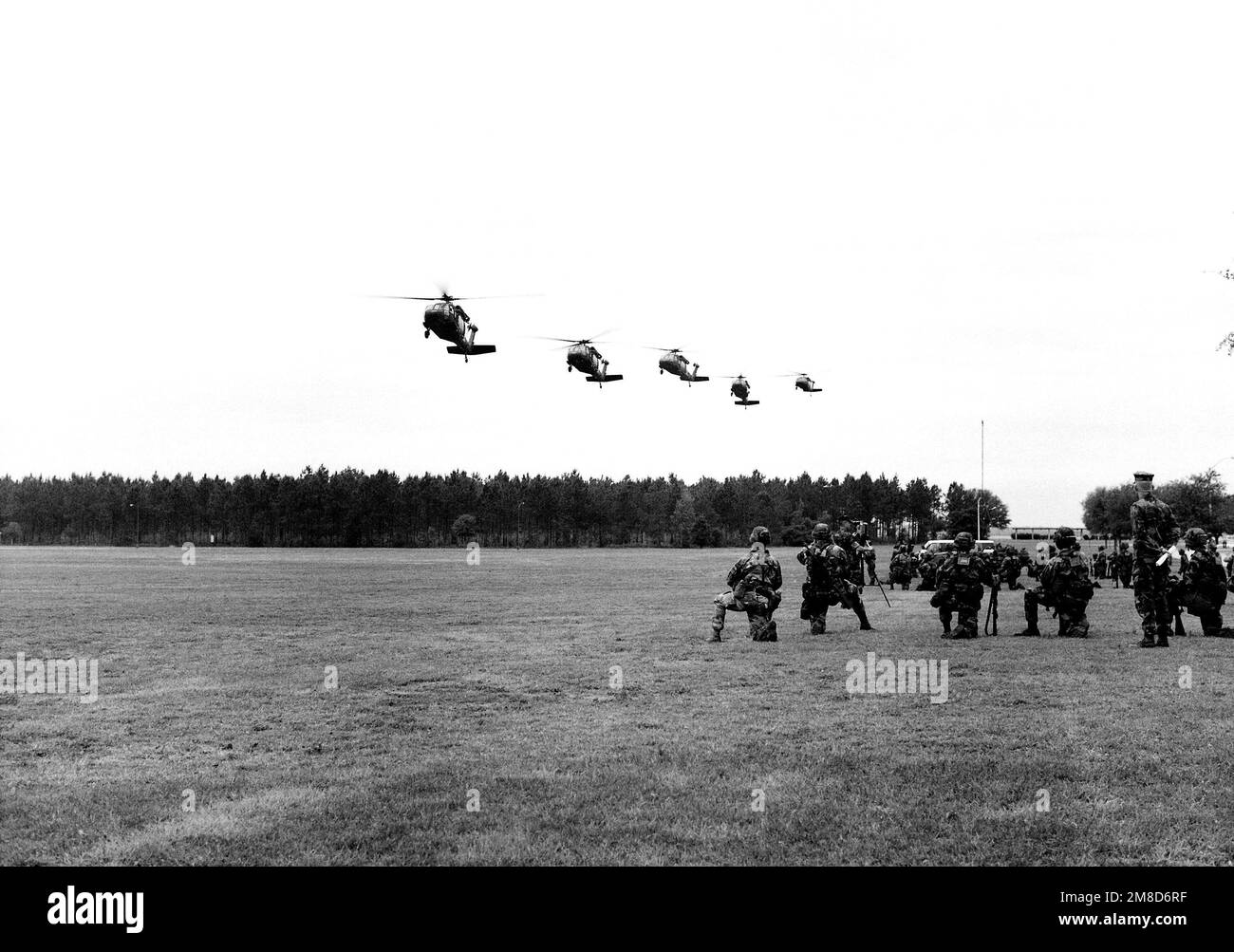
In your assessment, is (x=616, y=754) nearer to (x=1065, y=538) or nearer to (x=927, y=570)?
(x=1065, y=538)

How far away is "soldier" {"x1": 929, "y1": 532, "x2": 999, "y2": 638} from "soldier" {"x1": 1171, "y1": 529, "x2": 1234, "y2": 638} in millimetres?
3944

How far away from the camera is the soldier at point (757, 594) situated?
61.1ft

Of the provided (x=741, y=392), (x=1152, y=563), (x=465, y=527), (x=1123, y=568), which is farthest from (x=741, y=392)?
(x=465, y=527)

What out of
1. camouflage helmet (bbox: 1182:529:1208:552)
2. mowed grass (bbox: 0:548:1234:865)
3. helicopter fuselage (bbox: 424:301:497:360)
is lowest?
mowed grass (bbox: 0:548:1234:865)

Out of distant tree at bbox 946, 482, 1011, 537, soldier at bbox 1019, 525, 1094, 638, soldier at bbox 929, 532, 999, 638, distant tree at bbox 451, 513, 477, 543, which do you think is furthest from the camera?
distant tree at bbox 451, 513, 477, 543

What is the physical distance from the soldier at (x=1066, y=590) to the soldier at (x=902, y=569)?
15358mm

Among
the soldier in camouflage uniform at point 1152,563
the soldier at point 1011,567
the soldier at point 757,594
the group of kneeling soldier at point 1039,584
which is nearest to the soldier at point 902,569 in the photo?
the soldier at point 1011,567

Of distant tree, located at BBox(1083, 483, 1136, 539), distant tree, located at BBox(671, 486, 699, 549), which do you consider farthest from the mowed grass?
→ distant tree, located at BBox(671, 486, 699, 549)

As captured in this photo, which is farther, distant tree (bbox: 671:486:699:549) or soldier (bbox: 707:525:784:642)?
distant tree (bbox: 671:486:699:549)

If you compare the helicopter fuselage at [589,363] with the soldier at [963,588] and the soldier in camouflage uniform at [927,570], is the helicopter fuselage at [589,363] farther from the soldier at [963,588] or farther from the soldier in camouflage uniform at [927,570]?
the soldier at [963,588]

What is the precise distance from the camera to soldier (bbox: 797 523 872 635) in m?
20.3

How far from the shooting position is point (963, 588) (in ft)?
62.1

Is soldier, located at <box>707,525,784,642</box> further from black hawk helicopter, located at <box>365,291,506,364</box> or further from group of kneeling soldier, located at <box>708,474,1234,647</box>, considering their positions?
black hawk helicopter, located at <box>365,291,506,364</box>
